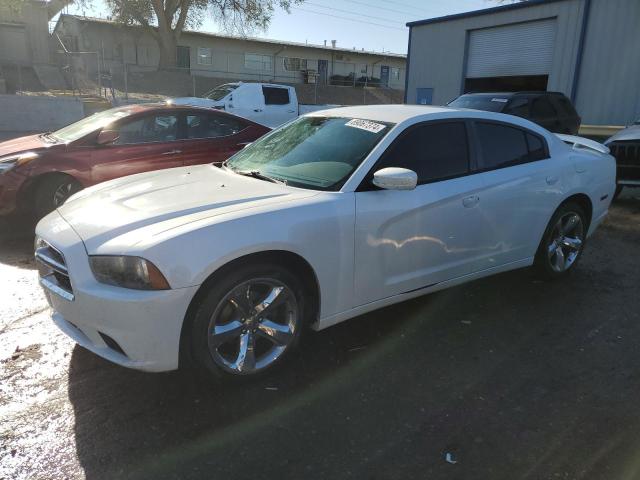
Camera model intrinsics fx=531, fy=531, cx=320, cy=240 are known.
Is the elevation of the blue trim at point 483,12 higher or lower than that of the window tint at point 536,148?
higher

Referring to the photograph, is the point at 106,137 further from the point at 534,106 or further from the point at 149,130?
the point at 534,106

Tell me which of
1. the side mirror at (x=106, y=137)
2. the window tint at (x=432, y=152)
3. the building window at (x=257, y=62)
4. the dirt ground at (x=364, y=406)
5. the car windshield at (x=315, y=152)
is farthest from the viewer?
the building window at (x=257, y=62)

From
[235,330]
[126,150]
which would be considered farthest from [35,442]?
[126,150]

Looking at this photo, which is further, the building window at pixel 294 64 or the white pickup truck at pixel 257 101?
the building window at pixel 294 64

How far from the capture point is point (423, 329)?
3984 mm

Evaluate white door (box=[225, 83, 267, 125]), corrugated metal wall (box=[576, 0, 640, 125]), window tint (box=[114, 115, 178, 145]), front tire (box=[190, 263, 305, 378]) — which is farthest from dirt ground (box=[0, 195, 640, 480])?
corrugated metal wall (box=[576, 0, 640, 125])

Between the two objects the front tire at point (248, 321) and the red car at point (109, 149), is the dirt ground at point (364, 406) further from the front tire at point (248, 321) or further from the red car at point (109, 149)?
the red car at point (109, 149)

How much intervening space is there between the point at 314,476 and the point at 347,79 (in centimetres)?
4379

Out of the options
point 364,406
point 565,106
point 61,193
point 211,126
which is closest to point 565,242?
point 364,406

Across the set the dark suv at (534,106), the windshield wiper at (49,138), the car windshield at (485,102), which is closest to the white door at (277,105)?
the dark suv at (534,106)

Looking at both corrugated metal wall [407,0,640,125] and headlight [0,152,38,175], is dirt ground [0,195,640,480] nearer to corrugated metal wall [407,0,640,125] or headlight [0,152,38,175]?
headlight [0,152,38,175]

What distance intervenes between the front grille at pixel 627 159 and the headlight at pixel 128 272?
26.5 feet

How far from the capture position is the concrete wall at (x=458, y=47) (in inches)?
613

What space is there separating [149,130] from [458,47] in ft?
49.0
